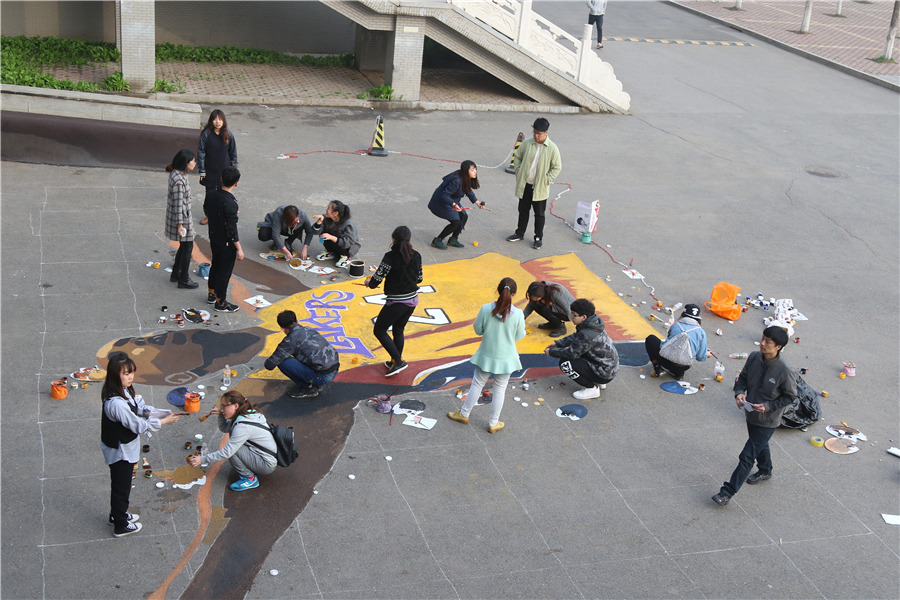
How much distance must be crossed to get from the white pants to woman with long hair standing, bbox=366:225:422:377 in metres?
1.19

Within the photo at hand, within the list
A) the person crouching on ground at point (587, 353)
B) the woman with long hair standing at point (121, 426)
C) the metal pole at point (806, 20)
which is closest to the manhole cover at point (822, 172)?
the person crouching on ground at point (587, 353)

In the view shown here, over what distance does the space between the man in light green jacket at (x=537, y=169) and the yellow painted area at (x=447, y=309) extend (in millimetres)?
891

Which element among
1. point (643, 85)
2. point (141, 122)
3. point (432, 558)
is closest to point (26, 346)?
point (432, 558)

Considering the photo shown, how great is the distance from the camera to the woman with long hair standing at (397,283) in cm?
946

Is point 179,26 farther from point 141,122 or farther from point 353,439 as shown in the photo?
point 353,439

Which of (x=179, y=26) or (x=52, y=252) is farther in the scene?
(x=179, y=26)

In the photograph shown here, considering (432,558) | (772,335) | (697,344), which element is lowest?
(432,558)

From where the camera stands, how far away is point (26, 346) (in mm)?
9789

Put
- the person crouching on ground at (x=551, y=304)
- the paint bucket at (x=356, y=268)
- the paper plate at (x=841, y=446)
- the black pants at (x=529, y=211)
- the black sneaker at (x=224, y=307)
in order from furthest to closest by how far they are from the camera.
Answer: the black pants at (x=529, y=211) → the paint bucket at (x=356, y=268) → the black sneaker at (x=224, y=307) → the person crouching on ground at (x=551, y=304) → the paper plate at (x=841, y=446)

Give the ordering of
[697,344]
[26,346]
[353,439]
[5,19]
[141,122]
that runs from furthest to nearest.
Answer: [5,19] → [141,122] → [697,344] → [26,346] → [353,439]

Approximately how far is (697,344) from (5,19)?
18.3 meters

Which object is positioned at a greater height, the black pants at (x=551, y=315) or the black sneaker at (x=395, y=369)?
the black pants at (x=551, y=315)

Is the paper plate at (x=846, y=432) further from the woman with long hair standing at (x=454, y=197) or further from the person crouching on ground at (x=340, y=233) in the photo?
the person crouching on ground at (x=340, y=233)

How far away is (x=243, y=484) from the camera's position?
807cm
